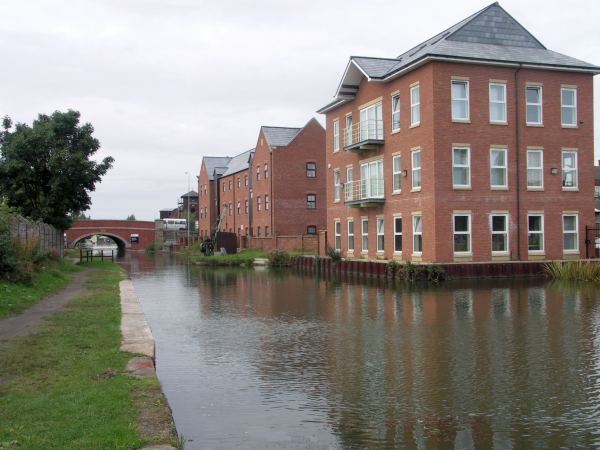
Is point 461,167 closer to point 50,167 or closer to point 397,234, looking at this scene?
point 397,234

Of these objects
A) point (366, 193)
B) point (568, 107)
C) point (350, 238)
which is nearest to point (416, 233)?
point (366, 193)

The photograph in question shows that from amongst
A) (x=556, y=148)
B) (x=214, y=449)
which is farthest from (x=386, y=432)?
(x=556, y=148)

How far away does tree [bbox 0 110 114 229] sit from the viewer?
1345 inches

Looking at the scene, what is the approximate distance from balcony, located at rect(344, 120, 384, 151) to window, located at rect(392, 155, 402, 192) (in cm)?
151

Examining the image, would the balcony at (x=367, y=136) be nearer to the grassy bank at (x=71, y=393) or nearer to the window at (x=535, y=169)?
the window at (x=535, y=169)

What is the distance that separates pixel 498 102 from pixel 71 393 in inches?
1026

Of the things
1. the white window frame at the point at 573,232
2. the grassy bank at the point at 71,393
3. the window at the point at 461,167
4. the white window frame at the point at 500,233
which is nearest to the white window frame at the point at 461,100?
the window at the point at 461,167

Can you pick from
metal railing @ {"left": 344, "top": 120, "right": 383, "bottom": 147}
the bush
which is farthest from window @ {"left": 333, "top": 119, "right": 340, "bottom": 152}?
the bush

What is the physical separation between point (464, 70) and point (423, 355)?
20.8 m

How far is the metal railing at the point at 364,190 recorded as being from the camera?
33.4 meters

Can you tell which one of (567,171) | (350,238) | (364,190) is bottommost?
(350,238)

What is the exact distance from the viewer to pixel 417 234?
2948 centimetres

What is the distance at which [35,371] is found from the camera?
8531 mm

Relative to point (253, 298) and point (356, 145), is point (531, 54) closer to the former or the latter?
point (356, 145)
